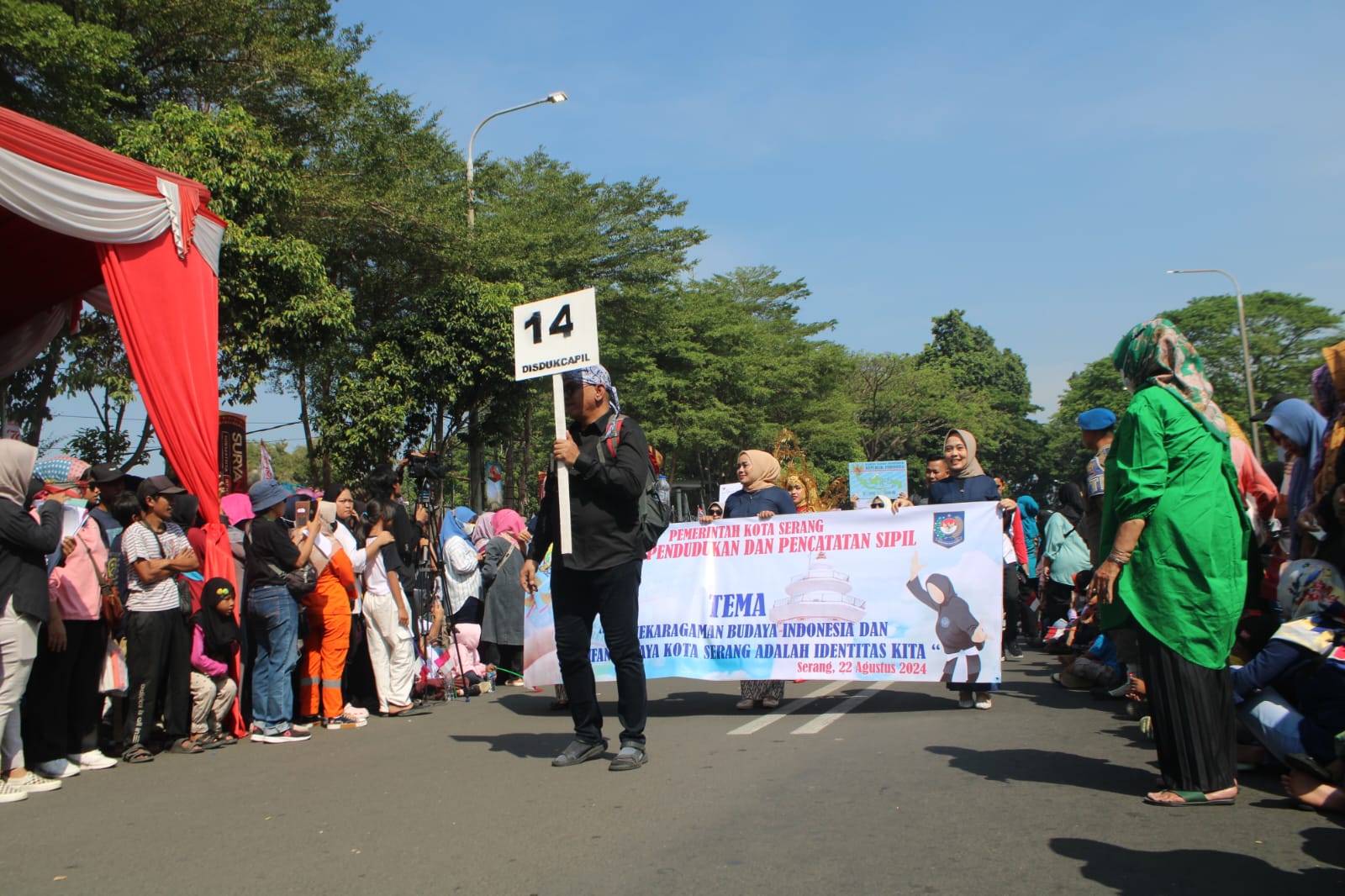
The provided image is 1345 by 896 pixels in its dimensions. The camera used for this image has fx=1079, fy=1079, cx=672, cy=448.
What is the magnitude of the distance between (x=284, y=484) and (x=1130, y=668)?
6.10m

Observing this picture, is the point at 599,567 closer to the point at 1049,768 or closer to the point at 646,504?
the point at 646,504

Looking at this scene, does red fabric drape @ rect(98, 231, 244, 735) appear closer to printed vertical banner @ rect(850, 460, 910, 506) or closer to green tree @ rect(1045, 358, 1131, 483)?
printed vertical banner @ rect(850, 460, 910, 506)

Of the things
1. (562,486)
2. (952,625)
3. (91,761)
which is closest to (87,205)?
(91,761)

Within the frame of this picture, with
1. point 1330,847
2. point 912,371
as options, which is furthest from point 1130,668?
point 912,371

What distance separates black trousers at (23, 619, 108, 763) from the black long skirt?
593 centimetres

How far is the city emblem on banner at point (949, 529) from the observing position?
24.3 ft

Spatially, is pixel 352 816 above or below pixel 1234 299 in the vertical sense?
below

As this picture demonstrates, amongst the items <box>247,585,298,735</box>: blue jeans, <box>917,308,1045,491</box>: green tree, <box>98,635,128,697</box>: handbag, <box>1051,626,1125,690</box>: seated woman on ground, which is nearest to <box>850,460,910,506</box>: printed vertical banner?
<box>1051,626,1125,690</box>: seated woman on ground

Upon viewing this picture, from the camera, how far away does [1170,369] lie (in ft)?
15.5

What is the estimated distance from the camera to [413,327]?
23.5 metres

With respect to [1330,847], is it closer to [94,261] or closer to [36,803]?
[36,803]

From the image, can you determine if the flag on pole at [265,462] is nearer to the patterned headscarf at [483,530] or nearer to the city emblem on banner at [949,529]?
the patterned headscarf at [483,530]

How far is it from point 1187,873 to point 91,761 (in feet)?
20.1

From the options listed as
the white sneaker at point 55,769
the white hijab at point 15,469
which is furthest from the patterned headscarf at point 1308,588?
the white sneaker at point 55,769
